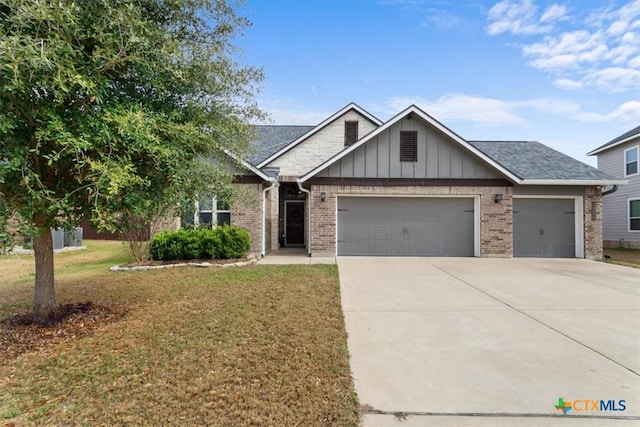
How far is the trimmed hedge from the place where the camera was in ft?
33.6

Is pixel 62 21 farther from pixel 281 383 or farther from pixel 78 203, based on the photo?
pixel 281 383

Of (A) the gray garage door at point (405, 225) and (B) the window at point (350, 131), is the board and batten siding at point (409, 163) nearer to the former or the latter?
(A) the gray garage door at point (405, 225)

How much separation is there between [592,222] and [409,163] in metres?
7.13

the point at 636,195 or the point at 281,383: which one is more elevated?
the point at 636,195

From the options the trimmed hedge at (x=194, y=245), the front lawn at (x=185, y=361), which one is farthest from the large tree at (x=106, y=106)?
the trimmed hedge at (x=194, y=245)

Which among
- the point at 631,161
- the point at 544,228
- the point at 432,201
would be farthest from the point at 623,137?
the point at 432,201

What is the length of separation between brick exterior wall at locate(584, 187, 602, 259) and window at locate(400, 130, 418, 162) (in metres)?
6.60

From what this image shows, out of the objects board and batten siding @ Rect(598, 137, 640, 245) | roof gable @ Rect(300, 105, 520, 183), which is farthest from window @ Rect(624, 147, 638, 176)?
roof gable @ Rect(300, 105, 520, 183)

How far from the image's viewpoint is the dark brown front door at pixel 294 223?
15656 millimetres

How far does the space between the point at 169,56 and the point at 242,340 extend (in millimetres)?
4026

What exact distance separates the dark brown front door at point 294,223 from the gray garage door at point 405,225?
420 cm

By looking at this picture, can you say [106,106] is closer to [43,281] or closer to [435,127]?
[43,281]

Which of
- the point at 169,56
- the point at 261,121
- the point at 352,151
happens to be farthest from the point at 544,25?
the point at 169,56

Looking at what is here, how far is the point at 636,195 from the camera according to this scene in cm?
1600
